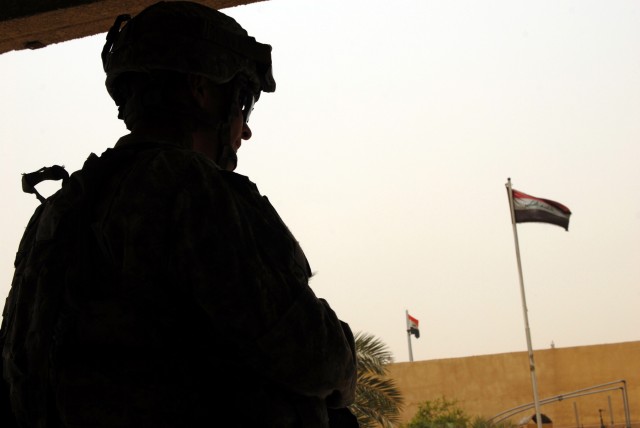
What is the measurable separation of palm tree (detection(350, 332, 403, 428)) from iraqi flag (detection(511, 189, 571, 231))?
10.9m

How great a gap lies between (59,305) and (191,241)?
0.18m

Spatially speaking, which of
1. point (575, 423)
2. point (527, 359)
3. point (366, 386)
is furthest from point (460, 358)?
point (366, 386)

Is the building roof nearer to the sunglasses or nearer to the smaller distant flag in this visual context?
the sunglasses

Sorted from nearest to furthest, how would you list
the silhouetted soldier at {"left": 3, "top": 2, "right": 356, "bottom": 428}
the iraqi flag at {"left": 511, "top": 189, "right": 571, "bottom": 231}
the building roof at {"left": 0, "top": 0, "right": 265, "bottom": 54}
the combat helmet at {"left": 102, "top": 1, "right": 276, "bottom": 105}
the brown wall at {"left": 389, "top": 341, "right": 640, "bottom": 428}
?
the silhouetted soldier at {"left": 3, "top": 2, "right": 356, "bottom": 428}, the combat helmet at {"left": 102, "top": 1, "right": 276, "bottom": 105}, the building roof at {"left": 0, "top": 0, "right": 265, "bottom": 54}, the brown wall at {"left": 389, "top": 341, "right": 640, "bottom": 428}, the iraqi flag at {"left": 511, "top": 189, "right": 571, "bottom": 231}

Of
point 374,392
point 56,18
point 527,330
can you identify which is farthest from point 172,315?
point 527,330

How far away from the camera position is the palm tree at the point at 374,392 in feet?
42.8

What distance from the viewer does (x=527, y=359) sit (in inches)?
805

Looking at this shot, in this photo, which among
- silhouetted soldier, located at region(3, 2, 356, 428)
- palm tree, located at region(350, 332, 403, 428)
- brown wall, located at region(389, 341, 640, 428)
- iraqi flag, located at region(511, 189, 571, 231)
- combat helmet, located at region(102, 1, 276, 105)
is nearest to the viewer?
silhouetted soldier, located at region(3, 2, 356, 428)

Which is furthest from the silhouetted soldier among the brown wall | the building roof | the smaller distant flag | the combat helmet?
the smaller distant flag

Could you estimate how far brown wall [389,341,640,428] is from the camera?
20062 mm

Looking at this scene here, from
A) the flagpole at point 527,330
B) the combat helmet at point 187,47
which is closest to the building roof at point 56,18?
the combat helmet at point 187,47

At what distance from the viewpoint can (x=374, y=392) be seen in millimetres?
13344

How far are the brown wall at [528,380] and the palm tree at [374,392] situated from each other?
667cm

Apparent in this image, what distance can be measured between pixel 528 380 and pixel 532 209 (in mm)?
5108
